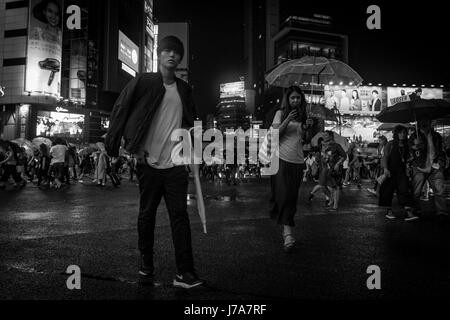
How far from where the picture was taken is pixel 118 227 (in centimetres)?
615


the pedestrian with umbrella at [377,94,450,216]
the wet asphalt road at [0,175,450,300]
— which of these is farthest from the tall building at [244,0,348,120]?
the wet asphalt road at [0,175,450,300]

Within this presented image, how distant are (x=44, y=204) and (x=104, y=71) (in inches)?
2148

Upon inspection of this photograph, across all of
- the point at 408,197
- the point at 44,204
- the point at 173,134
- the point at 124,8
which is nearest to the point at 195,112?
the point at 173,134

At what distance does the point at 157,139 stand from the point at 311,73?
5.96 meters

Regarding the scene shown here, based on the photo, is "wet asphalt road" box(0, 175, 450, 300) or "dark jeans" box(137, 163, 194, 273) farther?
"dark jeans" box(137, 163, 194, 273)

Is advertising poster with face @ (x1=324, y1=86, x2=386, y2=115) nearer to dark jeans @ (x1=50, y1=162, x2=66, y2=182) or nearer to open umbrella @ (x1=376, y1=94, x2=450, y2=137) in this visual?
dark jeans @ (x1=50, y1=162, x2=66, y2=182)

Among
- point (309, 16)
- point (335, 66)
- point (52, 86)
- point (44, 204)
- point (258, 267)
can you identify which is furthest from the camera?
point (309, 16)

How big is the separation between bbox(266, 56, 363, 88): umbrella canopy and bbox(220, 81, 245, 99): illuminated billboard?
125m

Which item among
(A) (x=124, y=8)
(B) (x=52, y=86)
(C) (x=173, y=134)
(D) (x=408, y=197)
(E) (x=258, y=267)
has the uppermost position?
(A) (x=124, y=8)

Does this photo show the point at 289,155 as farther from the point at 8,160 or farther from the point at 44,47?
the point at 44,47

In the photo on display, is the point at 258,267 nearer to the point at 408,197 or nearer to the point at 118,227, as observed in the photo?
the point at 118,227

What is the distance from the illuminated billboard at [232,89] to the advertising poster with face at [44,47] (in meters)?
90.2

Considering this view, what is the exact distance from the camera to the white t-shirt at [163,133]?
328cm

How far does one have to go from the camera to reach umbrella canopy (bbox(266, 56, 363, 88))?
822 cm
